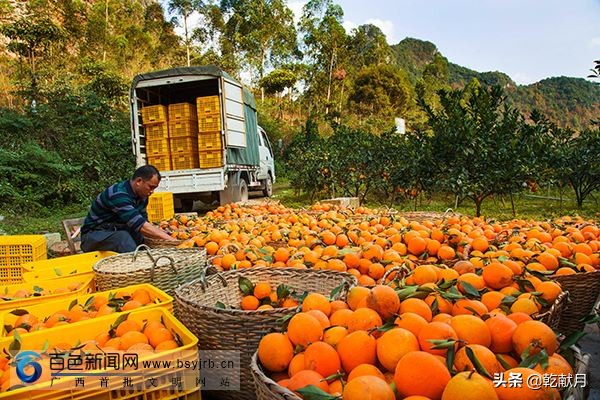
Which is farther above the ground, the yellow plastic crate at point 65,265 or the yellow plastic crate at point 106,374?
Result: the yellow plastic crate at point 65,265

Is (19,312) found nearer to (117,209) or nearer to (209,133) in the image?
(117,209)

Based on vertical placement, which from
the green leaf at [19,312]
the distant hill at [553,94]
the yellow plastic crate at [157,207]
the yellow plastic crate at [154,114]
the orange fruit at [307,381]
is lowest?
the orange fruit at [307,381]

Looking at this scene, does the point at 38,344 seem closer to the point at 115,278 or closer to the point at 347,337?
the point at 115,278

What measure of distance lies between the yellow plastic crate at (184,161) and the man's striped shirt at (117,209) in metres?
5.01

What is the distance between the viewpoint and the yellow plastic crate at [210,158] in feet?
29.3

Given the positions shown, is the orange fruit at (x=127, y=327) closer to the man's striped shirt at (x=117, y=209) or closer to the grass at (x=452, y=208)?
the man's striped shirt at (x=117, y=209)

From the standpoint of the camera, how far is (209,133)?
29.3 ft

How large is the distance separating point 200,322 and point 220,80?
7.68m

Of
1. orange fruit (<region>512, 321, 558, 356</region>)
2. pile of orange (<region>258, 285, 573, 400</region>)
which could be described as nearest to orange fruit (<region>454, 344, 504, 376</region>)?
pile of orange (<region>258, 285, 573, 400</region>)

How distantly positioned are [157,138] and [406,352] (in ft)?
29.2

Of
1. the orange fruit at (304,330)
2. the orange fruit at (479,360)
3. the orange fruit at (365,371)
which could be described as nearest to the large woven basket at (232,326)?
the orange fruit at (304,330)

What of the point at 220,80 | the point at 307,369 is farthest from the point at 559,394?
the point at 220,80

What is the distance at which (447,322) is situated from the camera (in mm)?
1510

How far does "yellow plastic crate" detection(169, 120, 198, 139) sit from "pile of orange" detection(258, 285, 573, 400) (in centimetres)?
807
